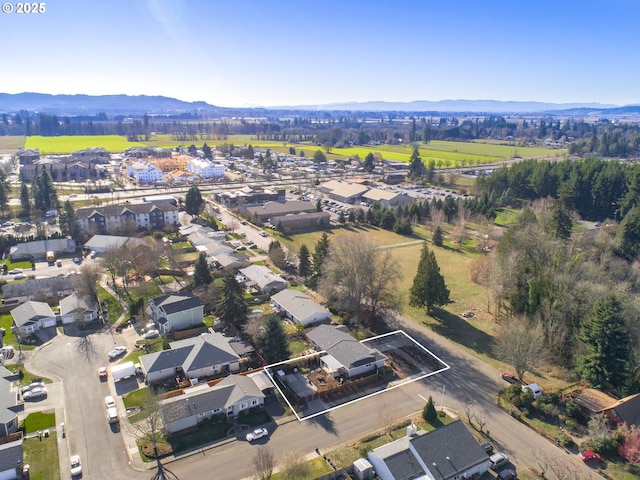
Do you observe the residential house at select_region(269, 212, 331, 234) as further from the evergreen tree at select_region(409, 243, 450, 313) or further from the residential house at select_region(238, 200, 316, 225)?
the evergreen tree at select_region(409, 243, 450, 313)

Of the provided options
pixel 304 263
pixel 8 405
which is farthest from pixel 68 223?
pixel 8 405

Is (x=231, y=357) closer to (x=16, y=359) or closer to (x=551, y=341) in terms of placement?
(x=16, y=359)

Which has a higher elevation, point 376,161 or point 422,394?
point 376,161

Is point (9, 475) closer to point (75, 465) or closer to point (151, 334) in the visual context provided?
point (75, 465)

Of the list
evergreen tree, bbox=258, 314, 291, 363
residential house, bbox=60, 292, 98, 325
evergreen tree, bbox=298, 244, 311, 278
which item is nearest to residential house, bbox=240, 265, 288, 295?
evergreen tree, bbox=298, 244, 311, 278

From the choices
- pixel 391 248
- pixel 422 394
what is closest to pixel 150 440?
pixel 422 394

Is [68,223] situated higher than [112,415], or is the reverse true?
[68,223]
